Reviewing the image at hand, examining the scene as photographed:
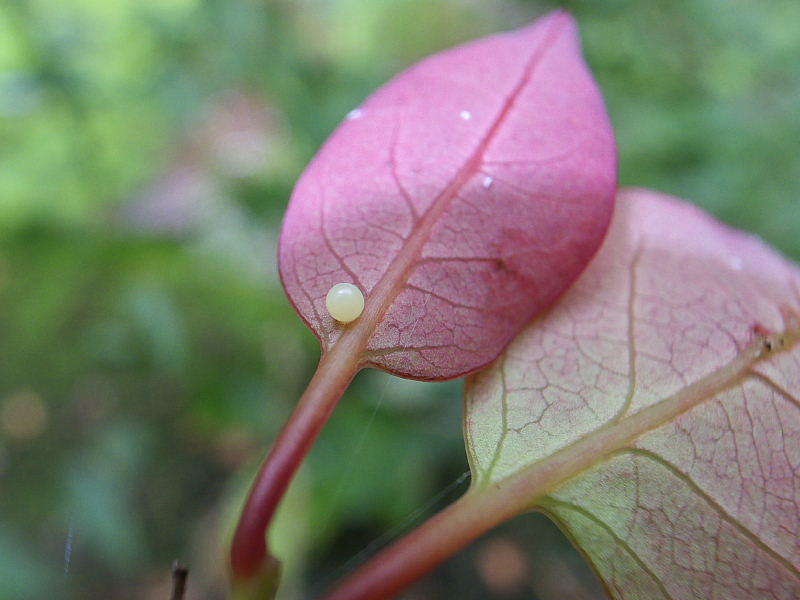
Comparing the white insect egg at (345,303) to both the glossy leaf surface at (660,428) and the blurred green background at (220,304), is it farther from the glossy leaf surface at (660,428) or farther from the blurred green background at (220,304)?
the blurred green background at (220,304)

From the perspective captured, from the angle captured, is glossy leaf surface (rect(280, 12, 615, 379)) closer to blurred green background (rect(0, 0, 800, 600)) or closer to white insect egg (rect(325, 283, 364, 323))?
white insect egg (rect(325, 283, 364, 323))

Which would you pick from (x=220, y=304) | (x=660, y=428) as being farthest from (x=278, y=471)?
(x=220, y=304)

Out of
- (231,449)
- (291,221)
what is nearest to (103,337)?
(231,449)

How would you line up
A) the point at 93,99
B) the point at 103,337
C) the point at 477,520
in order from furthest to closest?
the point at 93,99 < the point at 103,337 < the point at 477,520

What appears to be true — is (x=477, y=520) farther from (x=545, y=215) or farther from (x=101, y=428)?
(x=101, y=428)

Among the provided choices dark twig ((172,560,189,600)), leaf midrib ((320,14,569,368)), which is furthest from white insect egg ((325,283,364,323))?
dark twig ((172,560,189,600))
